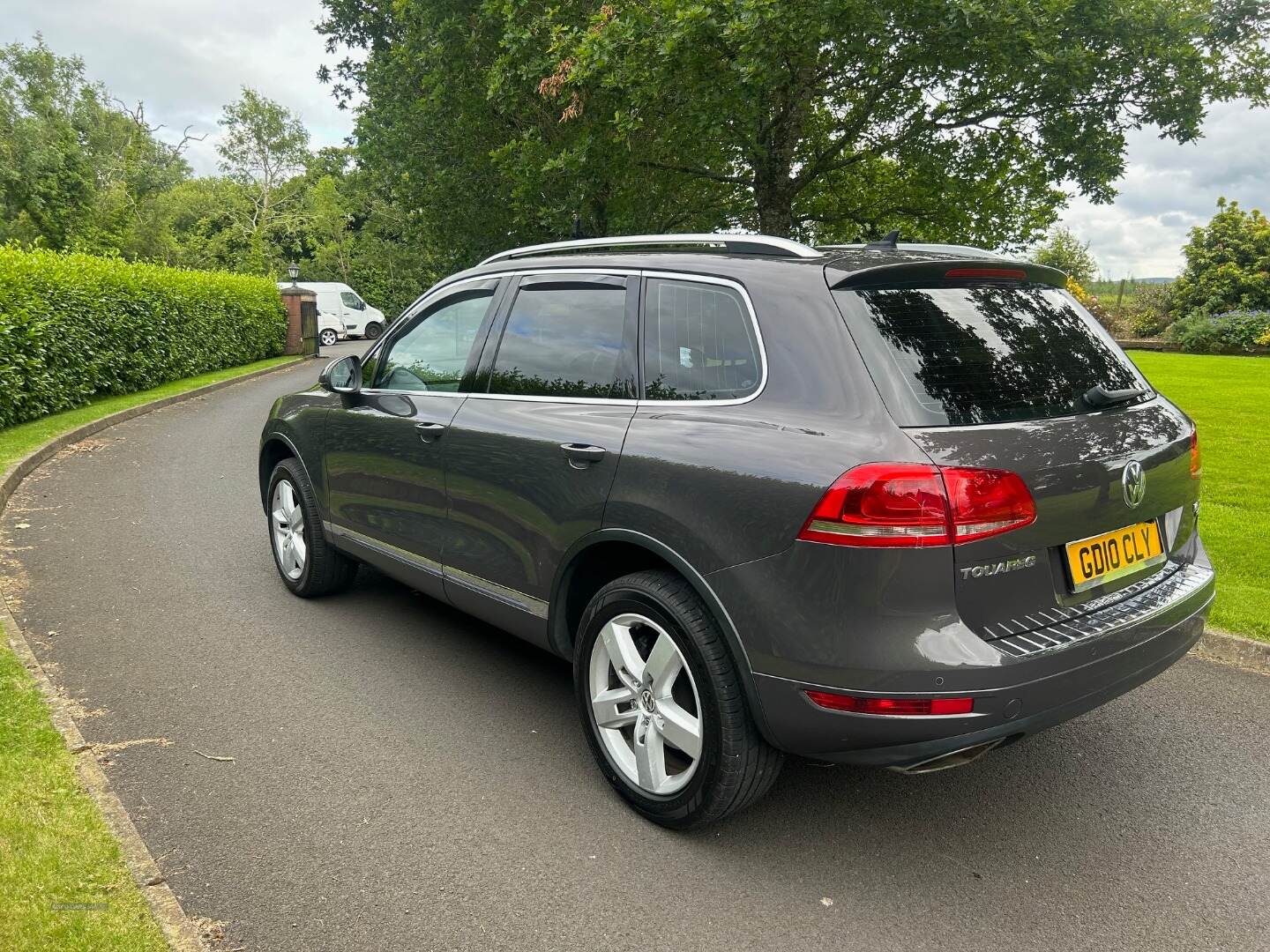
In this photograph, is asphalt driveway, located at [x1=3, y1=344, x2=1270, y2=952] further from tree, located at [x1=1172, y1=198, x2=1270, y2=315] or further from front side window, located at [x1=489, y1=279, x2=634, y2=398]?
tree, located at [x1=1172, y1=198, x2=1270, y2=315]

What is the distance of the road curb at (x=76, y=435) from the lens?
28.3 ft

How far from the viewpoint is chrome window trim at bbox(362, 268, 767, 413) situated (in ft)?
10.0

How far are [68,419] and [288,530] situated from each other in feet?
27.8

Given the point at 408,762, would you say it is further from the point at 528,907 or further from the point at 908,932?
the point at 908,932

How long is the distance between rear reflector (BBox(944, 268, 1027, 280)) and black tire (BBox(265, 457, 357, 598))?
367cm

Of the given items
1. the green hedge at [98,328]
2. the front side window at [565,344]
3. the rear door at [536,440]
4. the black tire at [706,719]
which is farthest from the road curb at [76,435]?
the black tire at [706,719]

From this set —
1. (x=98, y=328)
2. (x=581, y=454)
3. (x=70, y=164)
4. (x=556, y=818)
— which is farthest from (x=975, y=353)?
(x=70, y=164)

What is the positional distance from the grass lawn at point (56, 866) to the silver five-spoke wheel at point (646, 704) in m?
1.49

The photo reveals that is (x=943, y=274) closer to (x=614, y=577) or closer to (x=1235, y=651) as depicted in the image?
(x=614, y=577)

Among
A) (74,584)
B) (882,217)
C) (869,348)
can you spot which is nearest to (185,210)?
(882,217)

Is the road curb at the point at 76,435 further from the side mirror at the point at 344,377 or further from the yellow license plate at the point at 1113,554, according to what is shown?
the yellow license plate at the point at 1113,554

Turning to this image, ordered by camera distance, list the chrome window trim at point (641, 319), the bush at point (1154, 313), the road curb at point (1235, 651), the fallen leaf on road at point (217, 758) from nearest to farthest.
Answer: the chrome window trim at point (641, 319) < the fallen leaf on road at point (217, 758) < the road curb at point (1235, 651) < the bush at point (1154, 313)

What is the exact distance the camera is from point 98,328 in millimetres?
14094

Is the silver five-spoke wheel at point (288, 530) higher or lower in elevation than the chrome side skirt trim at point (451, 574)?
lower
